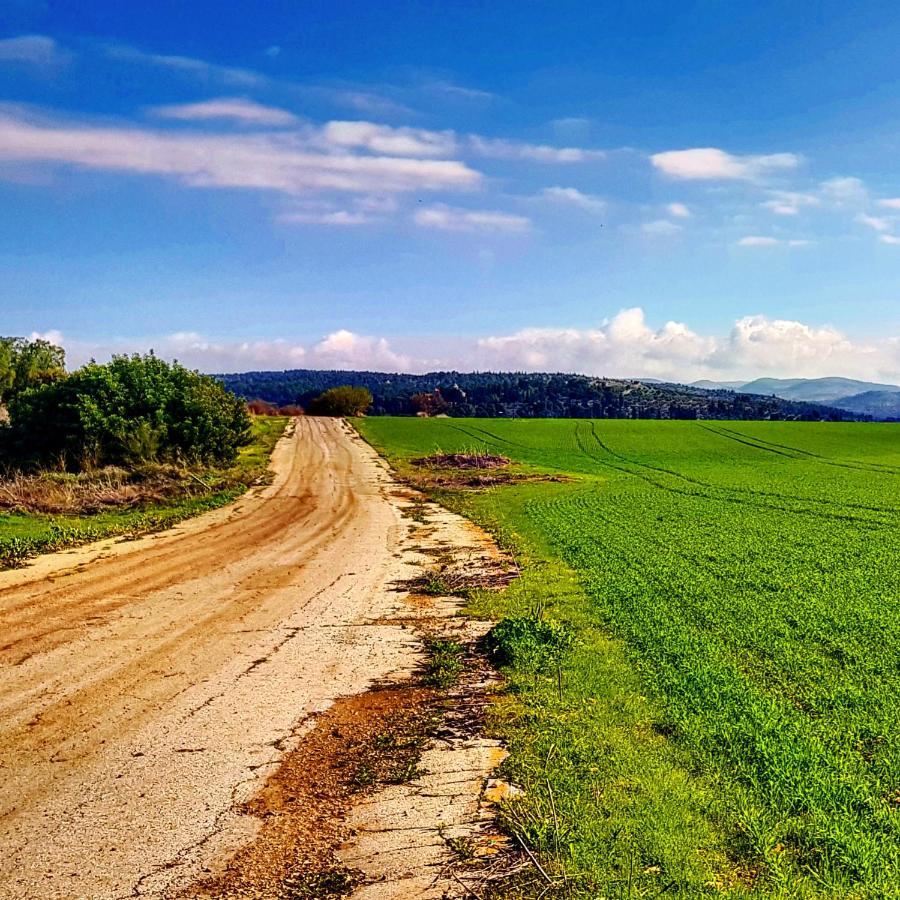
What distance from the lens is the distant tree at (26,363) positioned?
10419 cm

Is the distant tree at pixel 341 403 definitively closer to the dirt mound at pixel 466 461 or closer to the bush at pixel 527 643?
the dirt mound at pixel 466 461

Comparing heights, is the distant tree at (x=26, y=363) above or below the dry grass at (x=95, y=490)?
above

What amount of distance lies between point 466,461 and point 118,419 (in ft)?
69.3

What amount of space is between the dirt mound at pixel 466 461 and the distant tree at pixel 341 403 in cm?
6550

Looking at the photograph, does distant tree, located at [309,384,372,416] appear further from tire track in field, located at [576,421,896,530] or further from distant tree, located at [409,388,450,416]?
tire track in field, located at [576,421,896,530]

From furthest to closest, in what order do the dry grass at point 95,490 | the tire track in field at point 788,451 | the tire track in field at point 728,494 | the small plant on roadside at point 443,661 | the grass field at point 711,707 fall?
the tire track in field at point 788,451
the dry grass at point 95,490
the tire track in field at point 728,494
the small plant on roadside at point 443,661
the grass field at point 711,707

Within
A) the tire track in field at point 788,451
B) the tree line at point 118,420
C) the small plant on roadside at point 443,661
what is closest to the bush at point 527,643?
the small plant on roadside at point 443,661

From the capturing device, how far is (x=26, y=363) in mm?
115000

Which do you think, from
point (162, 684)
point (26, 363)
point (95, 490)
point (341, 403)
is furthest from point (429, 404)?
point (162, 684)

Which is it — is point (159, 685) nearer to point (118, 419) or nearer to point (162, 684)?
point (162, 684)

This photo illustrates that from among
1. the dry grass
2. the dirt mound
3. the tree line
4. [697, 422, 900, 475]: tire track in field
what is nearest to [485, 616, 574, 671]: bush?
the dry grass

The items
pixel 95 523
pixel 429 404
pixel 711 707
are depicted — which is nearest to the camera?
pixel 711 707

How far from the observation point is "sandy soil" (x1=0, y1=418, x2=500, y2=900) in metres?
6.19

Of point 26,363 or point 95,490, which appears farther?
point 26,363
